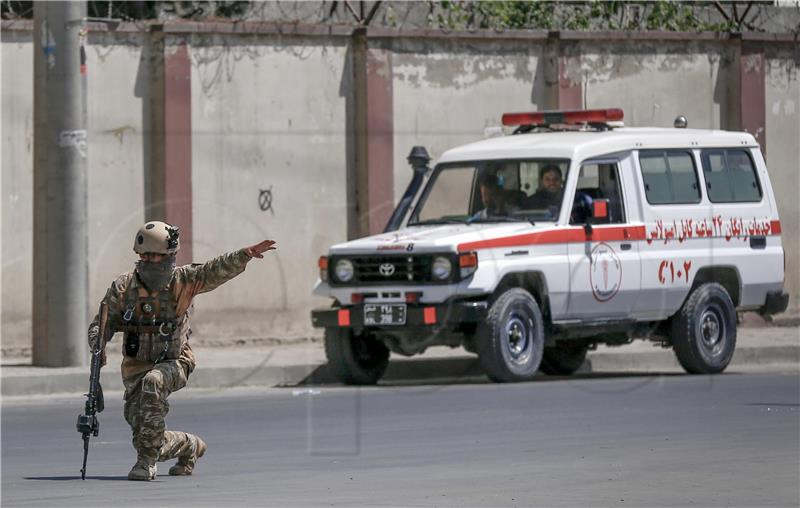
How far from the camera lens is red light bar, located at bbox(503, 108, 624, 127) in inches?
661

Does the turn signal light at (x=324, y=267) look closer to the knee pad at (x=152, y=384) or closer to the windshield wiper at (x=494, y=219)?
the windshield wiper at (x=494, y=219)

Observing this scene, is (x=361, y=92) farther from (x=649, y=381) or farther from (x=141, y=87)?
(x=649, y=381)

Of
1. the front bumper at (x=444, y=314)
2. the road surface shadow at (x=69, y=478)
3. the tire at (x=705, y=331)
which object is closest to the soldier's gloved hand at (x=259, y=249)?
the road surface shadow at (x=69, y=478)

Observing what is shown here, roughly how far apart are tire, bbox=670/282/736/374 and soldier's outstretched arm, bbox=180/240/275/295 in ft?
27.2

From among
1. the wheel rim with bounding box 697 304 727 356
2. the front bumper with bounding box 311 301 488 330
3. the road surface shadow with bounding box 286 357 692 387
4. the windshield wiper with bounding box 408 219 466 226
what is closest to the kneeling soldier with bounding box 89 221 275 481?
the front bumper with bounding box 311 301 488 330

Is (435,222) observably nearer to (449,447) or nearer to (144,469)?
(449,447)

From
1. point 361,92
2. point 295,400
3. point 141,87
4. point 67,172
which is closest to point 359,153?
point 361,92

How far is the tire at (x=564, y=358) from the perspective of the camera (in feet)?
57.6

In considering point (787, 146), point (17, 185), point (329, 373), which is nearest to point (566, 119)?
point (329, 373)

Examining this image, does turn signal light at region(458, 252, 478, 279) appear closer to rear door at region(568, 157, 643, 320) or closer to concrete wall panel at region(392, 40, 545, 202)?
rear door at region(568, 157, 643, 320)

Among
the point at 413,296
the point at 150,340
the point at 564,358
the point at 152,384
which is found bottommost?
the point at 564,358

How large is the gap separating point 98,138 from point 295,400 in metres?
5.25

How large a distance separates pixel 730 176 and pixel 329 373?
4.30m

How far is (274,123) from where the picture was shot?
1952 cm
